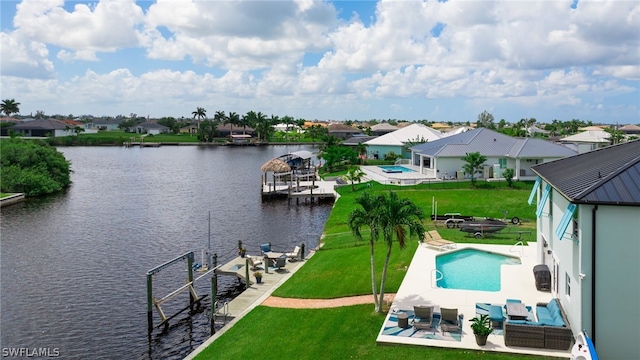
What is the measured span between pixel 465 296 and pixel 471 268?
560 centimetres

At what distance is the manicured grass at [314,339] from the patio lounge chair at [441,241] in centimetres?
1098

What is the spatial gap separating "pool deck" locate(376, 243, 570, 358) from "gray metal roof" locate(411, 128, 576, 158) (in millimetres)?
34919

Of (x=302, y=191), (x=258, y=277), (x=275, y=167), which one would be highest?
(x=275, y=167)

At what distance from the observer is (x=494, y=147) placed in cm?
6781

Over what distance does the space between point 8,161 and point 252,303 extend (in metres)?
60.0

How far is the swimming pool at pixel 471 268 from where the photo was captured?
2712 cm

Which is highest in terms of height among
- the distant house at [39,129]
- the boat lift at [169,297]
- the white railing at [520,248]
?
the distant house at [39,129]

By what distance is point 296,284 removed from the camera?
29.0 m

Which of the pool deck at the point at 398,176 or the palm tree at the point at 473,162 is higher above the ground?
the palm tree at the point at 473,162

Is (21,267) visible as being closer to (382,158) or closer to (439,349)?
(439,349)

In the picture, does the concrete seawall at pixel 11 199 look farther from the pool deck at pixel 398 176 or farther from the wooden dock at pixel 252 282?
the pool deck at pixel 398 176

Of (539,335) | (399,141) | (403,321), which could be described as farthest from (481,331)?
(399,141)

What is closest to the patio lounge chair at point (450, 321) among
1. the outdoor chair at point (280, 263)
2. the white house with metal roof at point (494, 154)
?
the outdoor chair at point (280, 263)

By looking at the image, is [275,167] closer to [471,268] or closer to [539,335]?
[471,268]
